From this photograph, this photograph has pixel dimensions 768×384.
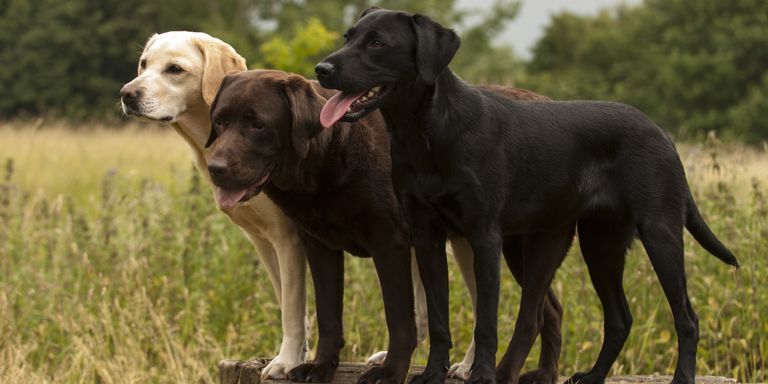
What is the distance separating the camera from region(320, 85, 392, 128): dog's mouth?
3404 mm

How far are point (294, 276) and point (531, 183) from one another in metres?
1.16

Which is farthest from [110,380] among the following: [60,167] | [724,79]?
[724,79]

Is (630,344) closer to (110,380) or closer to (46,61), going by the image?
(110,380)

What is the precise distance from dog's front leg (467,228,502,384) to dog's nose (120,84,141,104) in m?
1.51

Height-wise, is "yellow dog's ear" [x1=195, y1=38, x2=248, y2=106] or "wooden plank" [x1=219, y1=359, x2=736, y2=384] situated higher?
"yellow dog's ear" [x1=195, y1=38, x2=248, y2=106]

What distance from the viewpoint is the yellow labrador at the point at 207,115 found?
436 cm

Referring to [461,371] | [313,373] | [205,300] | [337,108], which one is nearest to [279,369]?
[313,373]

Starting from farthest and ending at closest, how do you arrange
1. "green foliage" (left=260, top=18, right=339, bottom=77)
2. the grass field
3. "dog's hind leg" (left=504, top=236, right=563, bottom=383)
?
"green foliage" (left=260, top=18, right=339, bottom=77) < the grass field < "dog's hind leg" (left=504, top=236, right=563, bottom=383)

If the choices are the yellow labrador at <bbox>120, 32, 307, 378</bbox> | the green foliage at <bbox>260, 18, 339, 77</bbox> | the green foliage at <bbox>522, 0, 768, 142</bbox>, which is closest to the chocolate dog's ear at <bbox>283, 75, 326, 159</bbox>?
the yellow labrador at <bbox>120, 32, 307, 378</bbox>

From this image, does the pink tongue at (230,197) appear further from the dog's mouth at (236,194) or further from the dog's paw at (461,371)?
the dog's paw at (461,371)

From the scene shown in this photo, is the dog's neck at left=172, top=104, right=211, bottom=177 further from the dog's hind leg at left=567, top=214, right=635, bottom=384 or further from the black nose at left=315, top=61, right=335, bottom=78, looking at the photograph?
the dog's hind leg at left=567, top=214, right=635, bottom=384

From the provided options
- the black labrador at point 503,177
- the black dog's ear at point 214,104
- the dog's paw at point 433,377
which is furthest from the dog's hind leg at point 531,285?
the black dog's ear at point 214,104

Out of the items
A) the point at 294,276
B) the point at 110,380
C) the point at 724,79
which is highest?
the point at 724,79

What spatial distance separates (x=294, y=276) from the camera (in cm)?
442
